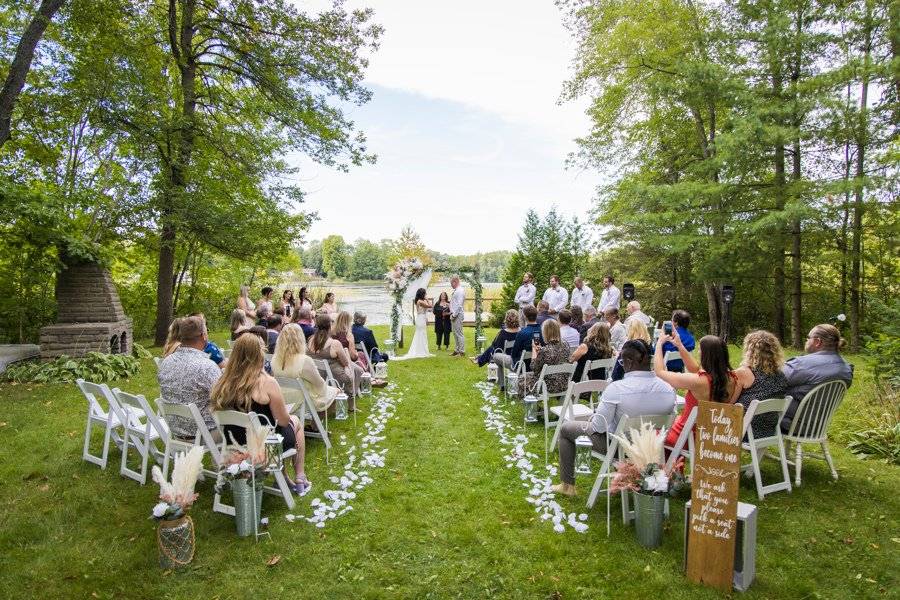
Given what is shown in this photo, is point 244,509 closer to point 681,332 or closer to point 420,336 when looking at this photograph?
point 681,332

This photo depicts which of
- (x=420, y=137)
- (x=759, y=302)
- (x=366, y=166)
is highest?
(x=420, y=137)

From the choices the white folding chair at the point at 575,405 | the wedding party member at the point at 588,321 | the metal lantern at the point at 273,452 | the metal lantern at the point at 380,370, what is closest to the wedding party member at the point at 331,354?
the metal lantern at the point at 380,370

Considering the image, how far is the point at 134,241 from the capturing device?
11734 mm

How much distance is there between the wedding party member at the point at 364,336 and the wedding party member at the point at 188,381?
391 centimetres

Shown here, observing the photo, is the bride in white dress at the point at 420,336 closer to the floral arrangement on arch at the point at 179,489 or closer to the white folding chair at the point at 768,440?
the white folding chair at the point at 768,440

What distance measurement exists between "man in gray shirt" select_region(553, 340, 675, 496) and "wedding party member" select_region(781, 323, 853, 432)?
134cm

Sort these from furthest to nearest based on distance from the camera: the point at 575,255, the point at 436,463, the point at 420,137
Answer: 1. the point at 420,137
2. the point at 575,255
3. the point at 436,463

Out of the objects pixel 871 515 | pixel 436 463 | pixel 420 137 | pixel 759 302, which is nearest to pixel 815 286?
pixel 759 302

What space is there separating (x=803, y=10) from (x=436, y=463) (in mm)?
13387

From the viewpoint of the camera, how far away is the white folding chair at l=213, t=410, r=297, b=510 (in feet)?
10.9

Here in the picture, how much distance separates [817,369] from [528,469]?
2630 mm

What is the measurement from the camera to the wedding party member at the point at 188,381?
3855 millimetres

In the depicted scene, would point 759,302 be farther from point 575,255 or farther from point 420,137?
point 420,137

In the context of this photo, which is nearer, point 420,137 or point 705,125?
point 705,125
